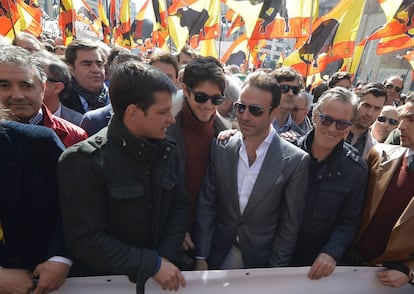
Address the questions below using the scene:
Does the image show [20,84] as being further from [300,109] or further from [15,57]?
[300,109]

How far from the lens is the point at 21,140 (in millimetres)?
1372

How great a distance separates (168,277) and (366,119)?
101 inches

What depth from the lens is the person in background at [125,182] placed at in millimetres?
1405

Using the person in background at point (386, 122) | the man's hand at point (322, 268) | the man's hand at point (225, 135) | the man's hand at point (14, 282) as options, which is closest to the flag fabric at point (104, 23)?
the person in background at point (386, 122)

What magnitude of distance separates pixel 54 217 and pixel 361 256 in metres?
2.02

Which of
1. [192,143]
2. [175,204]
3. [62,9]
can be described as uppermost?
[62,9]

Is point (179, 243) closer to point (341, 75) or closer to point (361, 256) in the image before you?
point (361, 256)

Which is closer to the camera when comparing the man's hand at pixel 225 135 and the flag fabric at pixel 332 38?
the man's hand at pixel 225 135

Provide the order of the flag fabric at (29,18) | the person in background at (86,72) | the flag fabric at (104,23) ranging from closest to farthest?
1. the person in background at (86,72)
2. the flag fabric at (29,18)
3. the flag fabric at (104,23)

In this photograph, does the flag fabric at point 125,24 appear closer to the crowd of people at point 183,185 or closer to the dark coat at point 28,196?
the crowd of people at point 183,185

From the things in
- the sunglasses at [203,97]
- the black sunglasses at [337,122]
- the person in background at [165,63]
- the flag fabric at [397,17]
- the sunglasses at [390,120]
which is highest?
the flag fabric at [397,17]

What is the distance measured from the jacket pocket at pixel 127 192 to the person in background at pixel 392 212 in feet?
4.92

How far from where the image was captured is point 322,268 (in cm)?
185

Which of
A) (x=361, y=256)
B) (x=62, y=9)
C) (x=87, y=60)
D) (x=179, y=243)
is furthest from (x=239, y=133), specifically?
(x=62, y=9)
